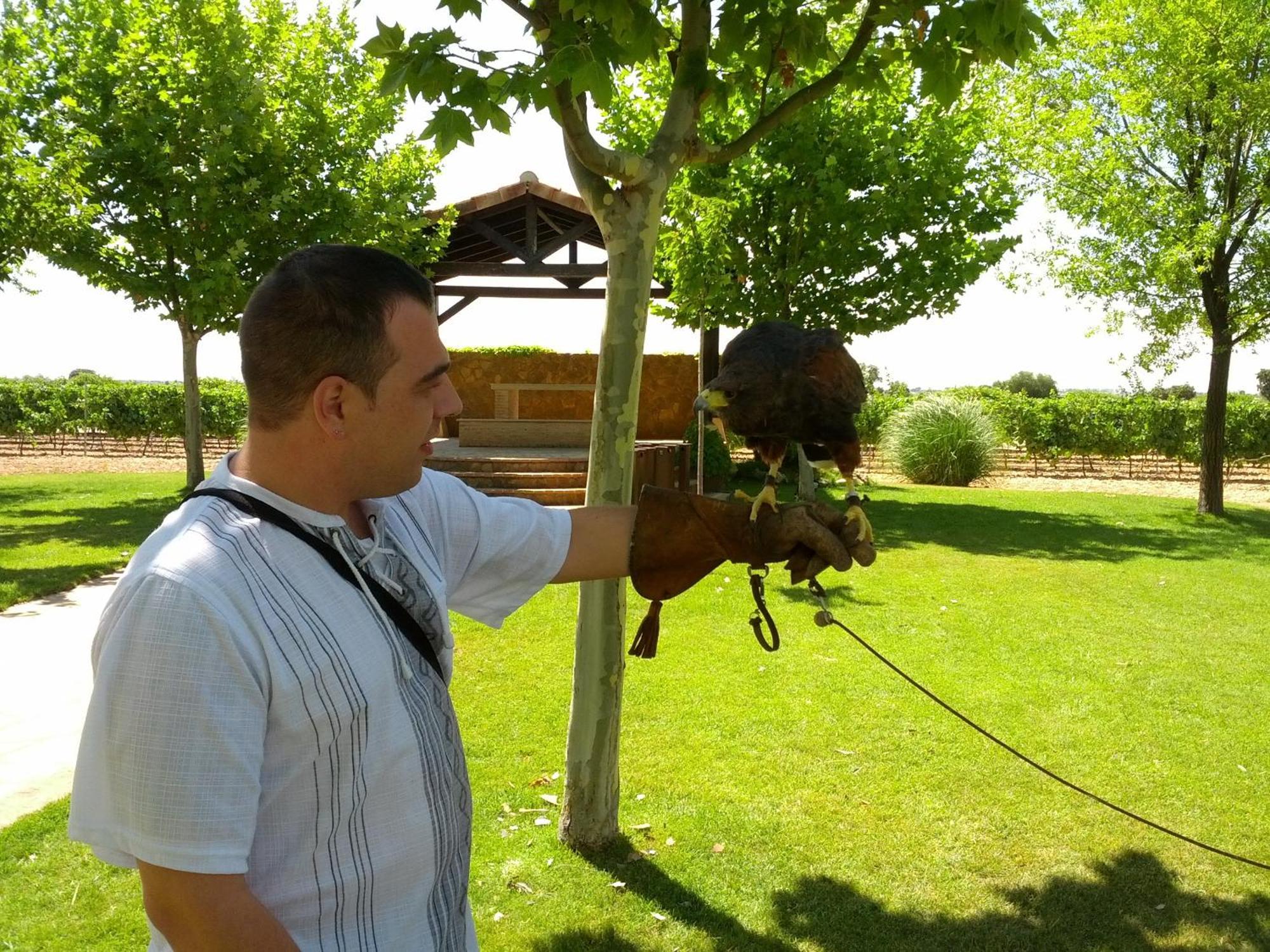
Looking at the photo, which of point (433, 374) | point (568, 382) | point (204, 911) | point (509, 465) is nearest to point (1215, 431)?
point (509, 465)

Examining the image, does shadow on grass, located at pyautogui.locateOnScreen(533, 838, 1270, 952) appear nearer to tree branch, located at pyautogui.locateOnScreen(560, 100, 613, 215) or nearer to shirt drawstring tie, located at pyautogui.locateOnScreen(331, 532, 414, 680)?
shirt drawstring tie, located at pyautogui.locateOnScreen(331, 532, 414, 680)

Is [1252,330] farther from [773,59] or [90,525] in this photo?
[90,525]

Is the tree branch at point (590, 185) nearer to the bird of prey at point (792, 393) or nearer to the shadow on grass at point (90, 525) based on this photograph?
the bird of prey at point (792, 393)

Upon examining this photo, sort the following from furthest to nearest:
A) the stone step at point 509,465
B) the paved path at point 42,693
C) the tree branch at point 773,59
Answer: the stone step at point 509,465, the paved path at point 42,693, the tree branch at point 773,59

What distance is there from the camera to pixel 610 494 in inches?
162

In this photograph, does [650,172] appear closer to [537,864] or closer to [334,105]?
[537,864]

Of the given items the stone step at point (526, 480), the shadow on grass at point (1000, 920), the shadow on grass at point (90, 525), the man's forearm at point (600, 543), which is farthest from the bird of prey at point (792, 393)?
the stone step at point (526, 480)

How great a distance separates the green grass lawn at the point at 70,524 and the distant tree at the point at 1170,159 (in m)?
14.6

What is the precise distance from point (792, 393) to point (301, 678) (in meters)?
1.40

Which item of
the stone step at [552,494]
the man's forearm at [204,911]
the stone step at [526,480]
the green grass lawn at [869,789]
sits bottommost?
the green grass lawn at [869,789]

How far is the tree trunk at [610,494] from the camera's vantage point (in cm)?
395

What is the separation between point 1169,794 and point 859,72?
162 inches

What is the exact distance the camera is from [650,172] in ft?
12.7

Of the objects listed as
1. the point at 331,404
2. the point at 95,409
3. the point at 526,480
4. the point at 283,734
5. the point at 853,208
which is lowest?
the point at 526,480
